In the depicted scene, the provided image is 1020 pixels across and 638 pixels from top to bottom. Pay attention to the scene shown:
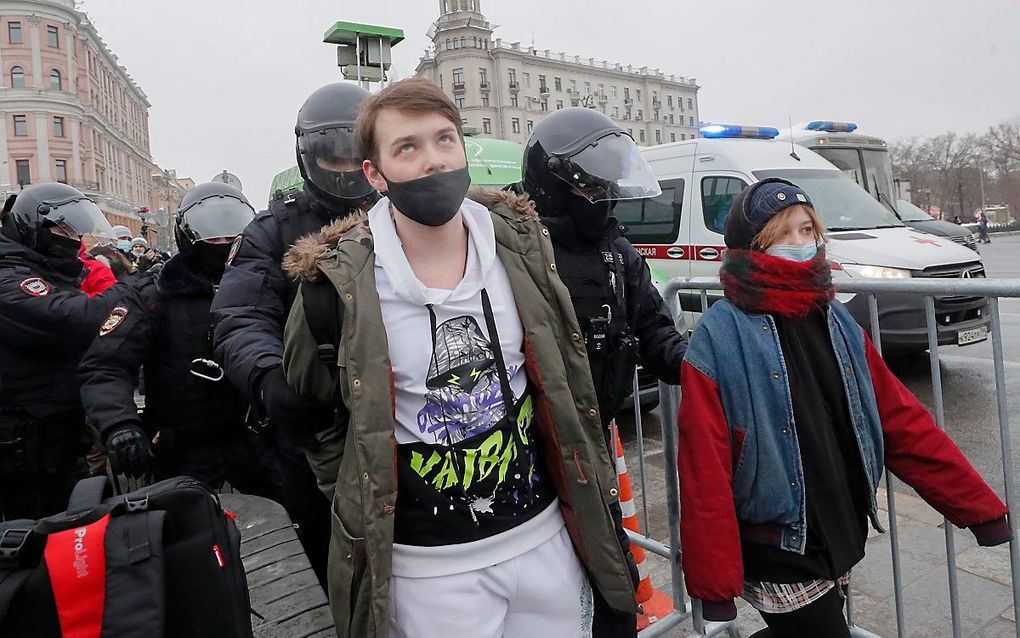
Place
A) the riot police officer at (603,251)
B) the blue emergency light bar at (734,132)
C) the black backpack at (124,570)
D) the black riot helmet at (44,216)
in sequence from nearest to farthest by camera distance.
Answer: the black backpack at (124,570) < the riot police officer at (603,251) < the black riot helmet at (44,216) < the blue emergency light bar at (734,132)

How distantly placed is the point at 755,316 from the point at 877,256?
206 inches

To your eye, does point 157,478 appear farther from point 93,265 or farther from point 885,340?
point 885,340

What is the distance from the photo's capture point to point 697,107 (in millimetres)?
102188

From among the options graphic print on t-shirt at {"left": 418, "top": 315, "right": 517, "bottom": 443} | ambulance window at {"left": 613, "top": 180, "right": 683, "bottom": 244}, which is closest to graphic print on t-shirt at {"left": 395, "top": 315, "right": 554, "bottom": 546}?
graphic print on t-shirt at {"left": 418, "top": 315, "right": 517, "bottom": 443}

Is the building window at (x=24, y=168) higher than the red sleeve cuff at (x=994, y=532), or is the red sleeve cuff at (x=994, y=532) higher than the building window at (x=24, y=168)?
the building window at (x=24, y=168)

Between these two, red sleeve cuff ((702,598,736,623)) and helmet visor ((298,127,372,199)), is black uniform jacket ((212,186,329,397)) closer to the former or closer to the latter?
helmet visor ((298,127,372,199))

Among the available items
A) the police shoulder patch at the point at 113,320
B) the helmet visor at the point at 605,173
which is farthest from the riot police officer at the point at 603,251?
the police shoulder patch at the point at 113,320

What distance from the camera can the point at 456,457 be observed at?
4.93ft

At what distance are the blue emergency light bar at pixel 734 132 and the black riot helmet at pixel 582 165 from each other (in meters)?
6.22

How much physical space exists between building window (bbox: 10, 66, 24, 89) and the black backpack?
255 ft

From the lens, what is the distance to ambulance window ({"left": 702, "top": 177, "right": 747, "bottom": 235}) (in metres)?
7.71

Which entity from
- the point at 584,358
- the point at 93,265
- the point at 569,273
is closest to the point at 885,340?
the point at 569,273

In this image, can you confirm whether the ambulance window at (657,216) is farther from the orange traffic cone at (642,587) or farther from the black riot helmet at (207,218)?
the black riot helmet at (207,218)

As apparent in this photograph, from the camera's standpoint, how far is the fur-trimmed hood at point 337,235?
152 centimetres
